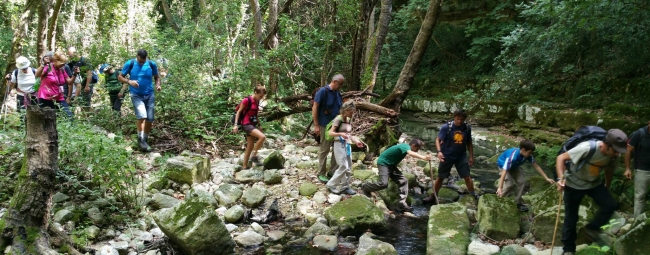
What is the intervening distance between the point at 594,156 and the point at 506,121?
38.4 feet

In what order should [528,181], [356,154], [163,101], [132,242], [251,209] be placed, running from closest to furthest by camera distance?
1. [132,242]
2. [251,209]
3. [528,181]
4. [163,101]
5. [356,154]

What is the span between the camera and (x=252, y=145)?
7152mm

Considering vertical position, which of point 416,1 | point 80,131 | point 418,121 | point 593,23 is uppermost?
point 416,1

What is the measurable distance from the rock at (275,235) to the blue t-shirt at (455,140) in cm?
280

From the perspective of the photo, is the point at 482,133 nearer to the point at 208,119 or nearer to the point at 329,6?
the point at 329,6

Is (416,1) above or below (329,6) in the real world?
above

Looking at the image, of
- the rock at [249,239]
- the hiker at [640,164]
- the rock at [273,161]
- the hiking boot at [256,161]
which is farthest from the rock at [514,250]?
the hiking boot at [256,161]

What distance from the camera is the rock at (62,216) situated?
14.4 ft

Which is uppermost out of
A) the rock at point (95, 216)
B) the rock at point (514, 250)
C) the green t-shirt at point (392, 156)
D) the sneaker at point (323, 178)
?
the green t-shirt at point (392, 156)

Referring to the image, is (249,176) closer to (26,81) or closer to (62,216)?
(62,216)

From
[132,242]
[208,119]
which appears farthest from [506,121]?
[132,242]

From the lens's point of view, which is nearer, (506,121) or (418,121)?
(506,121)

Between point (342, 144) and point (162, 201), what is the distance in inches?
101

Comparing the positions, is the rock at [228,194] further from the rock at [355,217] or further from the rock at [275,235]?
the rock at [355,217]
